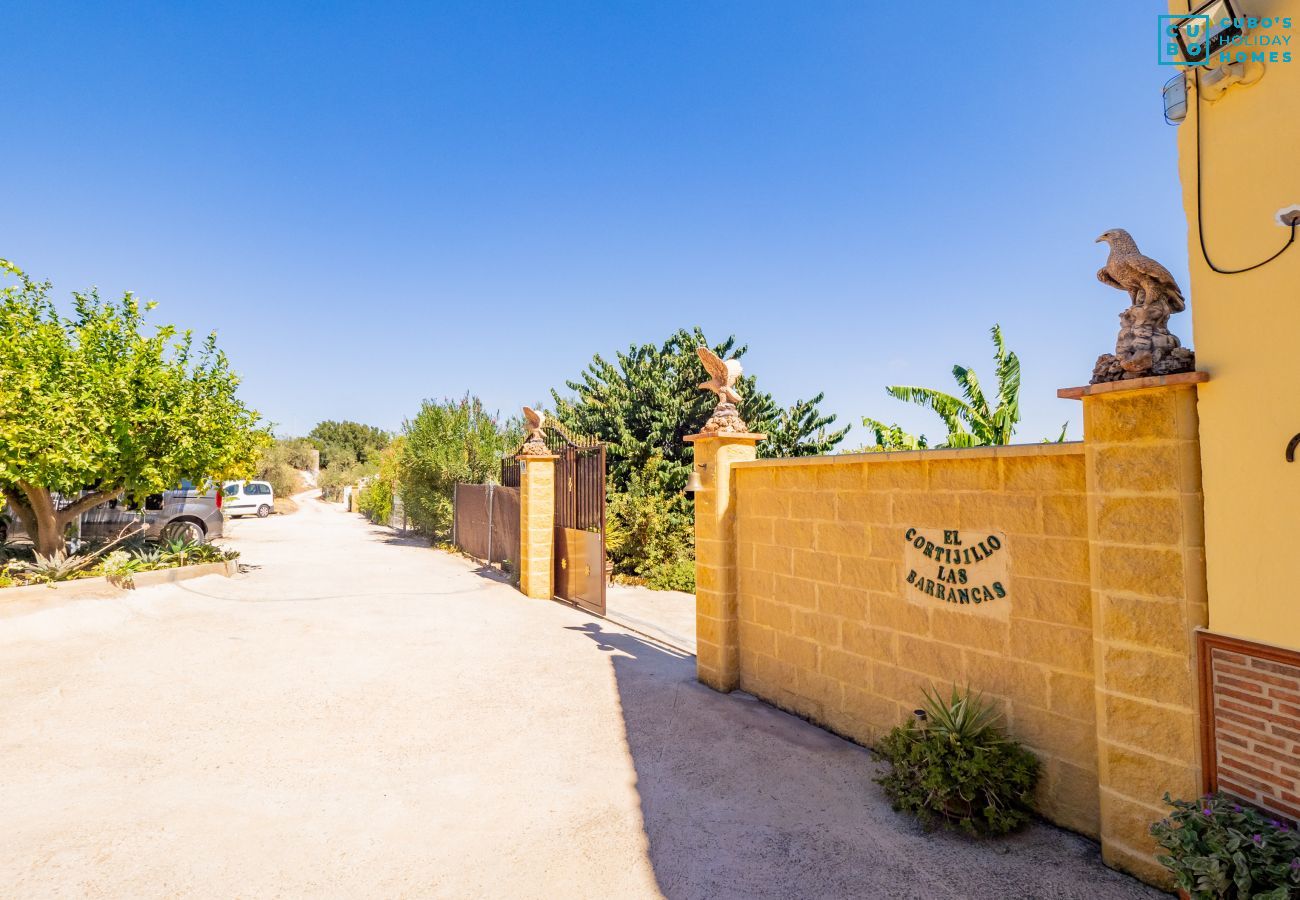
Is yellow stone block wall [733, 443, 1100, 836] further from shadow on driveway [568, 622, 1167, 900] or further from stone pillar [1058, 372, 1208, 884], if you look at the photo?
shadow on driveway [568, 622, 1167, 900]

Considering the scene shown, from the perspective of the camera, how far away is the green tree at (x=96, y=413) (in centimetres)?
893

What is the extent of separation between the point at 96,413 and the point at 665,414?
11.0 metres

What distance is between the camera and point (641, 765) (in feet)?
15.3

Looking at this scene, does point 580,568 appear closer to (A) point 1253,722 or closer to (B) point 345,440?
(A) point 1253,722

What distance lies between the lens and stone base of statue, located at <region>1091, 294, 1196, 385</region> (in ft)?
10.2

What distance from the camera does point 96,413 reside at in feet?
30.6

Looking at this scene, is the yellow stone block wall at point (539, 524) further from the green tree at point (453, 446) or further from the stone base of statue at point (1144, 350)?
the stone base of statue at point (1144, 350)

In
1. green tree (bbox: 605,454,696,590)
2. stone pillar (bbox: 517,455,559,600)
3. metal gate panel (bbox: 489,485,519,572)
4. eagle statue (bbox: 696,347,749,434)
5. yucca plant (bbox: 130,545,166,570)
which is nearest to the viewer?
eagle statue (bbox: 696,347,749,434)

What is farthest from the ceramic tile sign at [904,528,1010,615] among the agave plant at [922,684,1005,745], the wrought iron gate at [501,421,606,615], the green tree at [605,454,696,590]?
the green tree at [605,454,696,590]

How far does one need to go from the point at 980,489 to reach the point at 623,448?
11568 millimetres

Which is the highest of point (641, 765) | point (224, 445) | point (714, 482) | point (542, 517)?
point (224, 445)

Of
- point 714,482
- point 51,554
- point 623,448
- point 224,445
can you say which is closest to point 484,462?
point 623,448

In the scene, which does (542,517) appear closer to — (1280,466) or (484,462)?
(484,462)

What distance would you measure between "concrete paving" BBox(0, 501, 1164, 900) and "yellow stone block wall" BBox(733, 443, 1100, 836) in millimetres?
430
